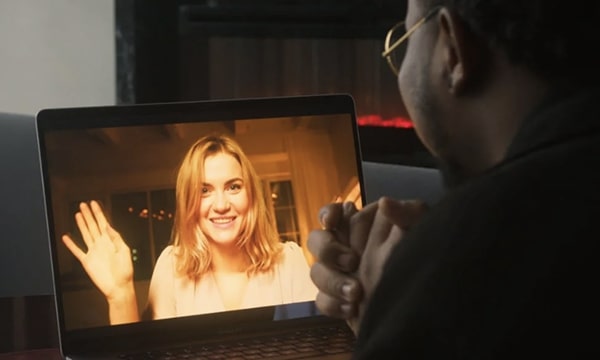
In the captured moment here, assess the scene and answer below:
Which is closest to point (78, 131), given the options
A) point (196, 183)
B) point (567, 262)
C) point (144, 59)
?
point (196, 183)

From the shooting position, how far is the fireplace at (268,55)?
2.97 meters

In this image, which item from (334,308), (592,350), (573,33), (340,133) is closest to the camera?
(592,350)

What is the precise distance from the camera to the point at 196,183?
1.22 m

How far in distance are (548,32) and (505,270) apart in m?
0.20

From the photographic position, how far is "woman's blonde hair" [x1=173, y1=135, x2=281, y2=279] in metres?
1.20

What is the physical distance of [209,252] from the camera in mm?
1210

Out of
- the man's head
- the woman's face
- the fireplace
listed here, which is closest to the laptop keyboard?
the woman's face

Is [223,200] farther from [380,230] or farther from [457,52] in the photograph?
[457,52]

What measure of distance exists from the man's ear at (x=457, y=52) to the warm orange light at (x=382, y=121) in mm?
2254

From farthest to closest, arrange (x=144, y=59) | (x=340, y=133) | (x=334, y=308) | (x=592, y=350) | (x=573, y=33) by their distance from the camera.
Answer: (x=144, y=59), (x=340, y=133), (x=334, y=308), (x=573, y=33), (x=592, y=350)

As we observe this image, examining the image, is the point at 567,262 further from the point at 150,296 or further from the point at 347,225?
the point at 150,296

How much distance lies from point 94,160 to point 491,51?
0.58 meters

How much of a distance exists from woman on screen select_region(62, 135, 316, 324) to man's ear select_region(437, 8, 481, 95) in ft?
1.55

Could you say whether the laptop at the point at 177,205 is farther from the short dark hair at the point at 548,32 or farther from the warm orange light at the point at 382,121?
the warm orange light at the point at 382,121
